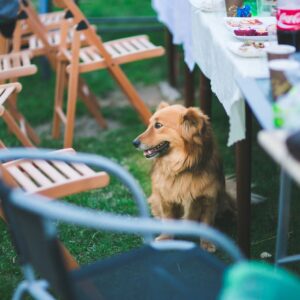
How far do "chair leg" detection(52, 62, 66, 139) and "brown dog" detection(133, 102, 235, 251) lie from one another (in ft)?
4.60

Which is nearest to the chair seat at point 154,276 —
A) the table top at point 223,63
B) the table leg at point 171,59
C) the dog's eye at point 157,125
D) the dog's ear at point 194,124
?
the table top at point 223,63

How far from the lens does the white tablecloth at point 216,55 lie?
238 centimetres

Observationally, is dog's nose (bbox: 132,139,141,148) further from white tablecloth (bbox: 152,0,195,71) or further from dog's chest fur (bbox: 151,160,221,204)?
white tablecloth (bbox: 152,0,195,71)

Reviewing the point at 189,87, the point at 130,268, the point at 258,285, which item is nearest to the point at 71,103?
the point at 189,87

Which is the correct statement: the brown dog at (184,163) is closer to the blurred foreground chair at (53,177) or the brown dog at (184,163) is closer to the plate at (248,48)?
the plate at (248,48)

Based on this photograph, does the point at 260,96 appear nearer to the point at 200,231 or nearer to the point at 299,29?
the point at 299,29

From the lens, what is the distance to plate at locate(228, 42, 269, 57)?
7.97 ft

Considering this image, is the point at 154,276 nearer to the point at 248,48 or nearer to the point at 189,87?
the point at 248,48

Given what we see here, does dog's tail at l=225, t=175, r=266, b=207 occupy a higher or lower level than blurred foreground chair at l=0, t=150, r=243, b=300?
lower

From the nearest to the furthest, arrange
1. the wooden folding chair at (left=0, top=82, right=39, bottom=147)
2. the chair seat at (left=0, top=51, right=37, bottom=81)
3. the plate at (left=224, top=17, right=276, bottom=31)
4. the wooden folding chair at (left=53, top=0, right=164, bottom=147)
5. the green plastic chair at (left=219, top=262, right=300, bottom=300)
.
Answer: the green plastic chair at (left=219, top=262, right=300, bottom=300) → the plate at (left=224, top=17, right=276, bottom=31) → the wooden folding chair at (left=0, top=82, right=39, bottom=147) → the chair seat at (left=0, top=51, right=37, bottom=81) → the wooden folding chair at (left=53, top=0, right=164, bottom=147)

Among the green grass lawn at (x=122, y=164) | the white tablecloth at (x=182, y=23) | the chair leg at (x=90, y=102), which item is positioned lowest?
the green grass lawn at (x=122, y=164)

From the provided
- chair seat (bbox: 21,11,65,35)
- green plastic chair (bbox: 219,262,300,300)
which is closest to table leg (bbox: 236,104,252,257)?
green plastic chair (bbox: 219,262,300,300)

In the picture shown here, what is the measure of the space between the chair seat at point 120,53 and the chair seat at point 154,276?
90.0 inches

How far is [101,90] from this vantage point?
18.1 feet
